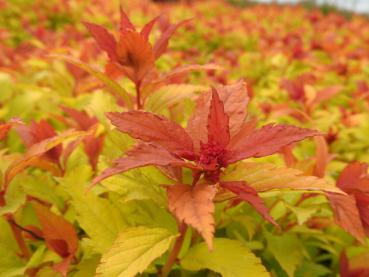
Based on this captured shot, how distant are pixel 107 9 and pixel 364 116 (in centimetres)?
522

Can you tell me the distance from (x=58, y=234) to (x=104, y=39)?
0.55m

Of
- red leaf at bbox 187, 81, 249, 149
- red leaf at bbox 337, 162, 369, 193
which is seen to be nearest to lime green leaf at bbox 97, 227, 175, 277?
red leaf at bbox 187, 81, 249, 149

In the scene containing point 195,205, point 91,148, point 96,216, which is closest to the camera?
point 195,205

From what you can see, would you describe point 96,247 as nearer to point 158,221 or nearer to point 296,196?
point 158,221

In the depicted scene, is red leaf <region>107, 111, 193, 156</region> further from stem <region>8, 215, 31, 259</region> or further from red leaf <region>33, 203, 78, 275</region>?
stem <region>8, 215, 31, 259</region>

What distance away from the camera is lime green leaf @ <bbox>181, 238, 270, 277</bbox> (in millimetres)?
963

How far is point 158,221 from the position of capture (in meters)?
1.12

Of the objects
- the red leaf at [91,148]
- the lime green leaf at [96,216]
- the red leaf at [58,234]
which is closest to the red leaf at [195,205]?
the lime green leaf at [96,216]

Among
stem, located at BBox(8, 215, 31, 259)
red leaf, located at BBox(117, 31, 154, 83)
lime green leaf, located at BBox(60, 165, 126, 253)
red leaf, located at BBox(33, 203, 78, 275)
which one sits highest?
red leaf, located at BBox(117, 31, 154, 83)

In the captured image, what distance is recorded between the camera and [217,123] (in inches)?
36.1

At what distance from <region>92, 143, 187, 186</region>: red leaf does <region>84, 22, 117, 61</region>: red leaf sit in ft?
1.61

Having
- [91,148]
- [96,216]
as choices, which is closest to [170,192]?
[96,216]

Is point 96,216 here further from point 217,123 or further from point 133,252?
point 217,123

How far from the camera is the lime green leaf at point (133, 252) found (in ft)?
2.87
